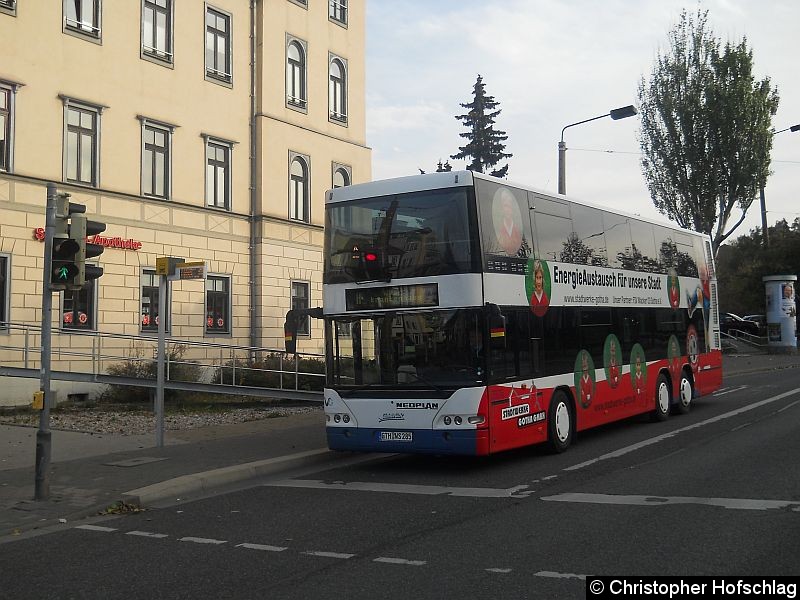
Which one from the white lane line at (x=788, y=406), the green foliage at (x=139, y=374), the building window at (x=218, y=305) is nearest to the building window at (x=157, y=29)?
the building window at (x=218, y=305)

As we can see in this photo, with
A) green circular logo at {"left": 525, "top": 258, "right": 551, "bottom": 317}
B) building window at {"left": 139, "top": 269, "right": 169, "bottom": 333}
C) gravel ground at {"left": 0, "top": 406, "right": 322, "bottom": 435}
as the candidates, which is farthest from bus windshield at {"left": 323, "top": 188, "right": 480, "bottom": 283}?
building window at {"left": 139, "top": 269, "right": 169, "bottom": 333}

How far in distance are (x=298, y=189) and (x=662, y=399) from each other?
15584mm

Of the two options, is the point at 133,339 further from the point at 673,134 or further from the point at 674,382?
the point at 673,134

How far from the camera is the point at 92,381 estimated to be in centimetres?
1909

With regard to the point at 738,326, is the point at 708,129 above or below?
above

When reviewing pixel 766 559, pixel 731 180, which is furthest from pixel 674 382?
pixel 731 180

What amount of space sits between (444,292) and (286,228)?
1710 centimetres

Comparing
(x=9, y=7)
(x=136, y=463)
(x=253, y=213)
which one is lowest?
(x=136, y=463)

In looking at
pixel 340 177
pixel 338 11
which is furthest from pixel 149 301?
pixel 338 11

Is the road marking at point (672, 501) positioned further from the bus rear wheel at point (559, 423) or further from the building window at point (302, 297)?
the building window at point (302, 297)

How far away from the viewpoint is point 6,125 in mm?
20125

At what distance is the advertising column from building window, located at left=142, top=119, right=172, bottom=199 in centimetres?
3082

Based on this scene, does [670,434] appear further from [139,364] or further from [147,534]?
[139,364]

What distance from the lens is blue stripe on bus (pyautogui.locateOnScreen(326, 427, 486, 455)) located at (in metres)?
→ 11.0
